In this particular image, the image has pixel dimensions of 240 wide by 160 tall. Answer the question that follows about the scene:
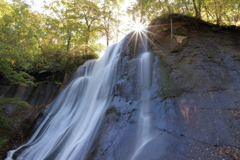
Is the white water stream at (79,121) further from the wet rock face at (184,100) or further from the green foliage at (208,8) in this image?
the green foliage at (208,8)

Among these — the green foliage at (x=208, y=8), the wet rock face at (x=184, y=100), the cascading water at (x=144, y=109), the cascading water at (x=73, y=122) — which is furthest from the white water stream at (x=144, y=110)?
the green foliage at (x=208, y=8)

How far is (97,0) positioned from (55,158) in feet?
41.4

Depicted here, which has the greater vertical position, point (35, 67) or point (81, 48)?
point (81, 48)

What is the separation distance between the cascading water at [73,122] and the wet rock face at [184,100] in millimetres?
746

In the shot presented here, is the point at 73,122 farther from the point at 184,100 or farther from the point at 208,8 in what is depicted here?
the point at 208,8

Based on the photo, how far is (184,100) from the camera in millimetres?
4586

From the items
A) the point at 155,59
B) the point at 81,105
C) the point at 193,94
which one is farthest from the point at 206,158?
the point at 81,105

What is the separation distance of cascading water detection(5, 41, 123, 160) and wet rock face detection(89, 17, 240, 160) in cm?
75

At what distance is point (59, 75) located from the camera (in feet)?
37.3

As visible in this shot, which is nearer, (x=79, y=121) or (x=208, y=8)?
(x=79, y=121)

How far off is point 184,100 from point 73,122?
188 inches

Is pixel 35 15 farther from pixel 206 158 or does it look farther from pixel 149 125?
pixel 206 158

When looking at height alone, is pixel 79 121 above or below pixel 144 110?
below

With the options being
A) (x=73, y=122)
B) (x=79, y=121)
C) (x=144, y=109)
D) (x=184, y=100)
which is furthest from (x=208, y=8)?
(x=73, y=122)
